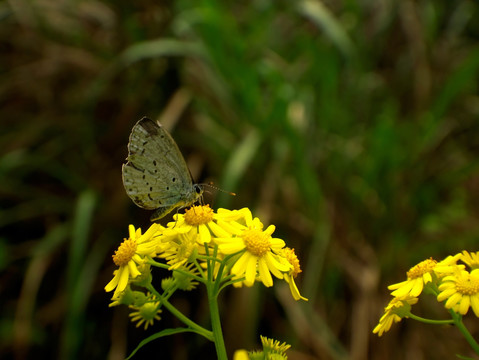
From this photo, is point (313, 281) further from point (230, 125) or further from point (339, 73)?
point (339, 73)

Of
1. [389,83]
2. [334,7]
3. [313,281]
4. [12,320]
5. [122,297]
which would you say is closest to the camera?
[122,297]

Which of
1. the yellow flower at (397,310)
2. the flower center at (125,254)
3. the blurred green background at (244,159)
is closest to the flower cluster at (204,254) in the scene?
the flower center at (125,254)

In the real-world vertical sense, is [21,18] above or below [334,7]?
below

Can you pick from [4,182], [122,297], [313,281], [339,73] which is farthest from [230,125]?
[122,297]

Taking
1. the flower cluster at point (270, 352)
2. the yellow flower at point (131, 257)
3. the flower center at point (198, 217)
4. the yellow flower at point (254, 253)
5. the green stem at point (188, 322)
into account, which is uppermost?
the flower center at point (198, 217)

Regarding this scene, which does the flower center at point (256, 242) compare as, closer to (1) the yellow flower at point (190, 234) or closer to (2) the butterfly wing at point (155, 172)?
(1) the yellow flower at point (190, 234)

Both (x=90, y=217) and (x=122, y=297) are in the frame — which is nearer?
(x=122, y=297)

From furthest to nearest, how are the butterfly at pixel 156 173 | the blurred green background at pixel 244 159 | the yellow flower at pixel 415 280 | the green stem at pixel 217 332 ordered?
the blurred green background at pixel 244 159
the butterfly at pixel 156 173
the yellow flower at pixel 415 280
the green stem at pixel 217 332
